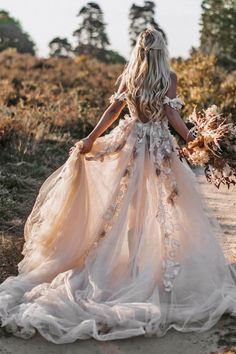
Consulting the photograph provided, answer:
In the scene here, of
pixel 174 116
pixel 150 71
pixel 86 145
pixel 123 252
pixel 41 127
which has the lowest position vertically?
pixel 123 252

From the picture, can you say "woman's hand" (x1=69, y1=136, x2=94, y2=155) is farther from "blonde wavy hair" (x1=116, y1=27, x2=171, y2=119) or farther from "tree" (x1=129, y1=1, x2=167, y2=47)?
"tree" (x1=129, y1=1, x2=167, y2=47)

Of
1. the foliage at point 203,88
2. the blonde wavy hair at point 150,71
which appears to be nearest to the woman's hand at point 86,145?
the blonde wavy hair at point 150,71

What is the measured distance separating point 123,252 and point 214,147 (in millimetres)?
1108

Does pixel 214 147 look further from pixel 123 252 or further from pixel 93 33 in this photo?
pixel 93 33

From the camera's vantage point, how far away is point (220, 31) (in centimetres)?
3584

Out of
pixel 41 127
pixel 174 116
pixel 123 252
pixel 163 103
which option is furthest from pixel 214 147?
pixel 41 127

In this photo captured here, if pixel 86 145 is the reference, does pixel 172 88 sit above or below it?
above

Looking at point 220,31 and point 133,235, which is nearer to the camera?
point 133,235

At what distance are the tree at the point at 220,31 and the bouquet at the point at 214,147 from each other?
102ft

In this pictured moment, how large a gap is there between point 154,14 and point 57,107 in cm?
4384

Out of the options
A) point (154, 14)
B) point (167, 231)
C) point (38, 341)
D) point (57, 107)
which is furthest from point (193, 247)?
point (154, 14)

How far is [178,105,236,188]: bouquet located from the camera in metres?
4.33

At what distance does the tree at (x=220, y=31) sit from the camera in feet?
115

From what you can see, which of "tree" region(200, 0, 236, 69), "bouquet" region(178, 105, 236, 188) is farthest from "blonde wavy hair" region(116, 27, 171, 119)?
"tree" region(200, 0, 236, 69)
